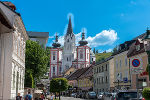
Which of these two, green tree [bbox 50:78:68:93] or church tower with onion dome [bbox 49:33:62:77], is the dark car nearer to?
green tree [bbox 50:78:68:93]

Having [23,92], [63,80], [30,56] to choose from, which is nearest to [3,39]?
[23,92]

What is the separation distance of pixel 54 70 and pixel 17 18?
136537 millimetres

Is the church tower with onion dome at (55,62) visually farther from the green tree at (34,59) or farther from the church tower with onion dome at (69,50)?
the green tree at (34,59)

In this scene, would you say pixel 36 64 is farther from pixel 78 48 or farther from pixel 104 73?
pixel 78 48

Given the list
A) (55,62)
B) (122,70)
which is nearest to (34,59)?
(122,70)

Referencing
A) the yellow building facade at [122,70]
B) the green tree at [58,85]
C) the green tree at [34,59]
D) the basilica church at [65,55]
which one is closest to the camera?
the green tree at [34,59]

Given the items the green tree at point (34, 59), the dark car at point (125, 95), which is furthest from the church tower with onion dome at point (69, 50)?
the dark car at point (125, 95)

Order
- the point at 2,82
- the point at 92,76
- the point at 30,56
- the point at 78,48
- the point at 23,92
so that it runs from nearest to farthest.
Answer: the point at 2,82
the point at 23,92
the point at 30,56
the point at 92,76
the point at 78,48

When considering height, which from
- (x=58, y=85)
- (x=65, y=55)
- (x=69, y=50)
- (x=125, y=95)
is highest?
(x=69, y=50)

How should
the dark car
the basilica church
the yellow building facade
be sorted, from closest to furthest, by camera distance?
the dark car < the yellow building facade < the basilica church

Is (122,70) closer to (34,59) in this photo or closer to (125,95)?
(34,59)

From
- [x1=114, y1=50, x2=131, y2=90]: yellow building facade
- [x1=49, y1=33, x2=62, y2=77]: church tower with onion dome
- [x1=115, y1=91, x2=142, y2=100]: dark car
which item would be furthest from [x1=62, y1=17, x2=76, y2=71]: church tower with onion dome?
[x1=115, y1=91, x2=142, y2=100]: dark car

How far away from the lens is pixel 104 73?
60.8 metres

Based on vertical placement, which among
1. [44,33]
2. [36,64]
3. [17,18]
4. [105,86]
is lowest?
[105,86]
